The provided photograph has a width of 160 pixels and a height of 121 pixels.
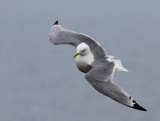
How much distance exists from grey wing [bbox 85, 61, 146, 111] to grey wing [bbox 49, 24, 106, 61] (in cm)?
41

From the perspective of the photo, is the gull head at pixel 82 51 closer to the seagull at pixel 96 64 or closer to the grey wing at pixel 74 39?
the seagull at pixel 96 64

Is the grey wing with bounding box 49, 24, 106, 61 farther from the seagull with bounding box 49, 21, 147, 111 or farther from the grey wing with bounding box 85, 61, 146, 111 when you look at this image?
the grey wing with bounding box 85, 61, 146, 111

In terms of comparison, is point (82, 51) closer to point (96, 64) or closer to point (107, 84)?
point (96, 64)

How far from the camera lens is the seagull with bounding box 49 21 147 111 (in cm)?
709

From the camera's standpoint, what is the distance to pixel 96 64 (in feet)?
26.7

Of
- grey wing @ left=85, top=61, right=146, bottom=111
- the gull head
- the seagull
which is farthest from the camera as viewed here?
the gull head

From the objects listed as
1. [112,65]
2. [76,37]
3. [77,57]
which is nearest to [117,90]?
[112,65]

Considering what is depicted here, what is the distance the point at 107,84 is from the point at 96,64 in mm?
766

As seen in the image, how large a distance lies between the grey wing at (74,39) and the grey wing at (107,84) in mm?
408

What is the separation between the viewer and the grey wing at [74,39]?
27.9 ft

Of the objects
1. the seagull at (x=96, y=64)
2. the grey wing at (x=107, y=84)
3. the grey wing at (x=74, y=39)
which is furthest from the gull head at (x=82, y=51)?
the grey wing at (x=107, y=84)

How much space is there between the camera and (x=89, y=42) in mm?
8852

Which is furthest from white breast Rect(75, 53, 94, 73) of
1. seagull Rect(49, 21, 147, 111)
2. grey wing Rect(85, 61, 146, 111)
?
grey wing Rect(85, 61, 146, 111)

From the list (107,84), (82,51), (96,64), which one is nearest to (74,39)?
(82,51)
